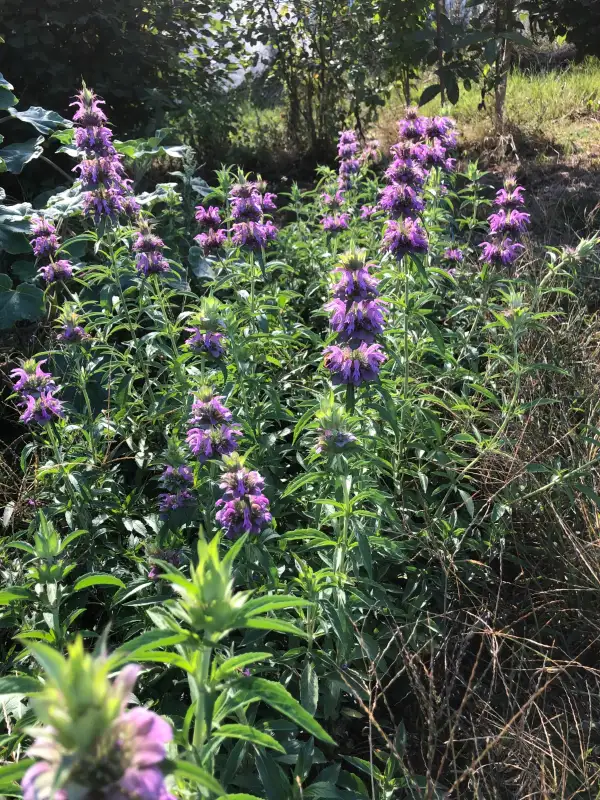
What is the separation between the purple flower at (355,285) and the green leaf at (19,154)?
4297 mm

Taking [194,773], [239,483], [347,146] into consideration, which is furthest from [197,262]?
[194,773]

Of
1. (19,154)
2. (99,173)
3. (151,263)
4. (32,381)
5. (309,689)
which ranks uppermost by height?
(19,154)

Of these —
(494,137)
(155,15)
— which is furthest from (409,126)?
(155,15)

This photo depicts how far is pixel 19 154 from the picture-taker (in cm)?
547

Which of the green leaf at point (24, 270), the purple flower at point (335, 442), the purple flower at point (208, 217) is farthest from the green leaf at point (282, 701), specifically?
the green leaf at point (24, 270)

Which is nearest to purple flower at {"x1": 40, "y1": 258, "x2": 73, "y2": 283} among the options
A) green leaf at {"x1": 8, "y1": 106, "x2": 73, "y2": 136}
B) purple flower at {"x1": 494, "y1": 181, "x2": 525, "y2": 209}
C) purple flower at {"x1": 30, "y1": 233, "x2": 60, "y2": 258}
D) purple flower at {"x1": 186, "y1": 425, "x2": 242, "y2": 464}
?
purple flower at {"x1": 30, "y1": 233, "x2": 60, "y2": 258}

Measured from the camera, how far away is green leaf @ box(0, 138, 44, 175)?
5.38 m

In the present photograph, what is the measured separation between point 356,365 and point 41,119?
485 centimetres

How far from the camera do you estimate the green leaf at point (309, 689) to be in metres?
1.91

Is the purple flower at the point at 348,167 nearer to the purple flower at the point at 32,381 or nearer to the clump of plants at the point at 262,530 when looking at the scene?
the clump of plants at the point at 262,530

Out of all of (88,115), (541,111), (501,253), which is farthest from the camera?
(541,111)

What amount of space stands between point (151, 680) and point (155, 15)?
762 cm

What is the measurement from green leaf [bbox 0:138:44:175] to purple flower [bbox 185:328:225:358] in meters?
3.70

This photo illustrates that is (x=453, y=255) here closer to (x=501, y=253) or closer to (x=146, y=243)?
(x=501, y=253)
